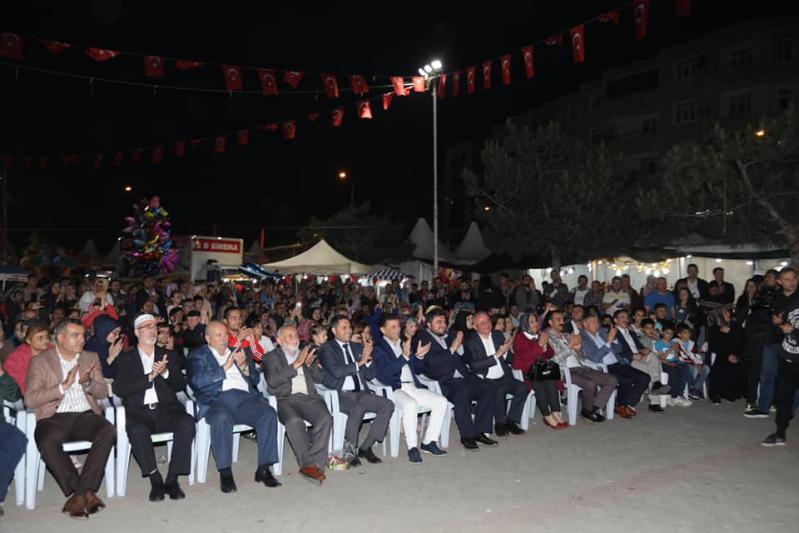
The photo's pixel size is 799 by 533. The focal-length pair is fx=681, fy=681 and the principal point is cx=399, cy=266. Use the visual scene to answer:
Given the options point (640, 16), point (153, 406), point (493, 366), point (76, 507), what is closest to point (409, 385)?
point (493, 366)

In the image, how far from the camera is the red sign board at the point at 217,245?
20109 mm

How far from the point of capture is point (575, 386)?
835 centimetres

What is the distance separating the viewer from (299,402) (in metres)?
6.38

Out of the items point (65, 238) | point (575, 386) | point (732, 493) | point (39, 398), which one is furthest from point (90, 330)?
point (65, 238)

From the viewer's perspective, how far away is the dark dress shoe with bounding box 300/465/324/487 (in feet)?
19.2

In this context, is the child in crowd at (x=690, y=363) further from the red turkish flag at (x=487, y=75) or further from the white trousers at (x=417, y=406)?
the red turkish flag at (x=487, y=75)

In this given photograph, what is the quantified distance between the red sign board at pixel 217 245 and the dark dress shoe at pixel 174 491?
592 inches

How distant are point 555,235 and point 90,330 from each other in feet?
55.4

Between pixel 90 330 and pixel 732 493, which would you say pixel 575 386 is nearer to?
pixel 732 493

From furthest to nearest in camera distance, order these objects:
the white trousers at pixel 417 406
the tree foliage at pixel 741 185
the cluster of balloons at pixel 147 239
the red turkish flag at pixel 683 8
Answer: the cluster of balloons at pixel 147 239, the tree foliage at pixel 741 185, the red turkish flag at pixel 683 8, the white trousers at pixel 417 406

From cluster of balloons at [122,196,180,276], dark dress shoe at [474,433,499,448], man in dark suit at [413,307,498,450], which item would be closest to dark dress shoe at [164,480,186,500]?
man in dark suit at [413,307,498,450]

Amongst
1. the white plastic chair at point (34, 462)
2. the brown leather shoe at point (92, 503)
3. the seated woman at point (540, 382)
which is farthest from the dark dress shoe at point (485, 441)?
the brown leather shoe at point (92, 503)

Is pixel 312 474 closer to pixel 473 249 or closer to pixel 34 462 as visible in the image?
pixel 34 462

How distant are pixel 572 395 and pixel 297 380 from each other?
3.54 meters
